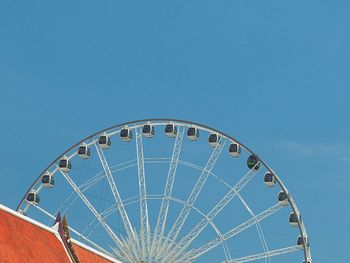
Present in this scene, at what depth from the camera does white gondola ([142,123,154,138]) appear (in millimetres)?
78000

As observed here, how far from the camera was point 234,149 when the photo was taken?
76.2 meters

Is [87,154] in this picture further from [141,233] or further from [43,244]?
[43,244]

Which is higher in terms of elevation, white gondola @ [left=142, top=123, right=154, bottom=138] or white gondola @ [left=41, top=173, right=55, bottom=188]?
white gondola @ [left=142, top=123, right=154, bottom=138]

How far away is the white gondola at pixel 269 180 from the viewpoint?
7469 cm

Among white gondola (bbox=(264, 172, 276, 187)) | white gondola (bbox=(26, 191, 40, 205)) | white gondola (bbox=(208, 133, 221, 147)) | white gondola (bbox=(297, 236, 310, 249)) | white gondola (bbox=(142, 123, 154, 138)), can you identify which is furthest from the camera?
white gondola (bbox=(26, 191, 40, 205))

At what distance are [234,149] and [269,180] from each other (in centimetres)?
340

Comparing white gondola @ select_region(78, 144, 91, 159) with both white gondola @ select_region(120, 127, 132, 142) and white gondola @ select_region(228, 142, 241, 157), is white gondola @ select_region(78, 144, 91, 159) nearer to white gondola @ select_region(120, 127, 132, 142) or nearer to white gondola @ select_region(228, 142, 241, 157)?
white gondola @ select_region(120, 127, 132, 142)

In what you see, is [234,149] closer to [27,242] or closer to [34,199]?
[34,199]

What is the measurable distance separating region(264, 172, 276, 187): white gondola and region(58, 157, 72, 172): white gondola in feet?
45.0

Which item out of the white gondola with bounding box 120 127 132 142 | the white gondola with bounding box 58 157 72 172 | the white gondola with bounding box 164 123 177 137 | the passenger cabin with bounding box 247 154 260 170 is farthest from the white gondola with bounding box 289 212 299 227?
the white gondola with bounding box 58 157 72 172

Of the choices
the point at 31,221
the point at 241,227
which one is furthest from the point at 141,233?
Result: the point at 31,221

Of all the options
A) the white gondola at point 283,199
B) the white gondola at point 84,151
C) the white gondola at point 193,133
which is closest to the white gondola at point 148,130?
the white gondola at point 193,133

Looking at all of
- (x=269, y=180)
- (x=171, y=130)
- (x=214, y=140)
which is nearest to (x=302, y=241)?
(x=269, y=180)

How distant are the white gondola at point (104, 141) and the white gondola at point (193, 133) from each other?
592 cm
